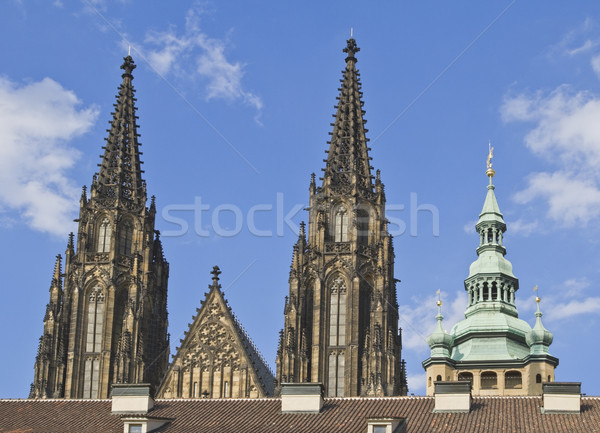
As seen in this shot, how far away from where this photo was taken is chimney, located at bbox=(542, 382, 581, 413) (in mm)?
57188

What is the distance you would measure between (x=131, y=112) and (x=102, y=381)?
56.1 ft

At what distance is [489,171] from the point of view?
11412cm

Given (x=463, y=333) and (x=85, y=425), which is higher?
(x=463, y=333)

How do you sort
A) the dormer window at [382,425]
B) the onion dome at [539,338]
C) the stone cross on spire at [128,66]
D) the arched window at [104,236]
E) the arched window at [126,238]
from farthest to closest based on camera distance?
the onion dome at [539,338]
the stone cross on spire at [128,66]
the arched window at [126,238]
the arched window at [104,236]
the dormer window at [382,425]

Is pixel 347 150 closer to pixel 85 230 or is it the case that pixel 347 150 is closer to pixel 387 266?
pixel 387 266

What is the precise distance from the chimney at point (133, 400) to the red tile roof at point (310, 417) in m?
0.43

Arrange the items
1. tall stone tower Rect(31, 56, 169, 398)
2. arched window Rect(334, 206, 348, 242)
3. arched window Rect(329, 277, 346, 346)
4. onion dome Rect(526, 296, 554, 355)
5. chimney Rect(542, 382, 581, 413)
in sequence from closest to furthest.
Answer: chimney Rect(542, 382, 581, 413) → arched window Rect(329, 277, 346, 346) → tall stone tower Rect(31, 56, 169, 398) → arched window Rect(334, 206, 348, 242) → onion dome Rect(526, 296, 554, 355)

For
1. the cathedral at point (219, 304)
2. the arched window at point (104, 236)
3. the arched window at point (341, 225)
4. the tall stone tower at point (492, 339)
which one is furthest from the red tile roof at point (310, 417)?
the tall stone tower at point (492, 339)

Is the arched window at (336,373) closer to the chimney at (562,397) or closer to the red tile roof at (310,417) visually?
the red tile roof at (310,417)

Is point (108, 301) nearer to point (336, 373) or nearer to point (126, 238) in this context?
point (126, 238)

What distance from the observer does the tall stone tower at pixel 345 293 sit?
254 ft

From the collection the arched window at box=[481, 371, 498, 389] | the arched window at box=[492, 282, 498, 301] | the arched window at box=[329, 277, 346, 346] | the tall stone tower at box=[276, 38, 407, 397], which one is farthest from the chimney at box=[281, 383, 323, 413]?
the arched window at box=[492, 282, 498, 301]

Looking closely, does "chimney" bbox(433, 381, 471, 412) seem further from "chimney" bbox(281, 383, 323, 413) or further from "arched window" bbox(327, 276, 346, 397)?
"arched window" bbox(327, 276, 346, 397)

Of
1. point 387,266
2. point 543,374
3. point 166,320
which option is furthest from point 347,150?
point 543,374
